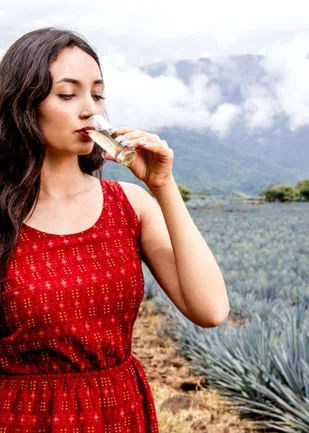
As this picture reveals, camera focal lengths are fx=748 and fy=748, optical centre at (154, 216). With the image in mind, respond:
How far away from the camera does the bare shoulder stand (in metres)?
1.71

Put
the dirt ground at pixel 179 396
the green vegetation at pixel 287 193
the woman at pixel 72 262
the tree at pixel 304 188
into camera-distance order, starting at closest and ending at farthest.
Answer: the woman at pixel 72 262, the dirt ground at pixel 179 396, the green vegetation at pixel 287 193, the tree at pixel 304 188

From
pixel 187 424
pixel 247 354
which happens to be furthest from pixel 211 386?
pixel 187 424

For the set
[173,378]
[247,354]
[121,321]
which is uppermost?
[121,321]

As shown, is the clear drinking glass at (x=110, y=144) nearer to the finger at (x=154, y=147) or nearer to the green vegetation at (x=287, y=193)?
the finger at (x=154, y=147)

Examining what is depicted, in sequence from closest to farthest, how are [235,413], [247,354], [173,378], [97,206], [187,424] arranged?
[97,206]
[187,424]
[235,413]
[247,354]
[173,378]

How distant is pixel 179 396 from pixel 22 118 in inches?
102

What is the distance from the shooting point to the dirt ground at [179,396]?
3629 mm

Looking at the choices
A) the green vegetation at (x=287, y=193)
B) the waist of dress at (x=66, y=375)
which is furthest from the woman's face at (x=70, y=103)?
the green vegetation at (x=287, y=193)

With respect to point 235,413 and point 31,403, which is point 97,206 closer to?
point 31,403

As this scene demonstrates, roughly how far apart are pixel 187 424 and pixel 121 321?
2115 millimetres

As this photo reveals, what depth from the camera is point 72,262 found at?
1571 millimetres

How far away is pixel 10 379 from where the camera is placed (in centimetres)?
159

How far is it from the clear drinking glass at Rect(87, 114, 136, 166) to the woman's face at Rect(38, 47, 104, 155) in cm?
9

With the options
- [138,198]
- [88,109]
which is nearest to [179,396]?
[138,198]
